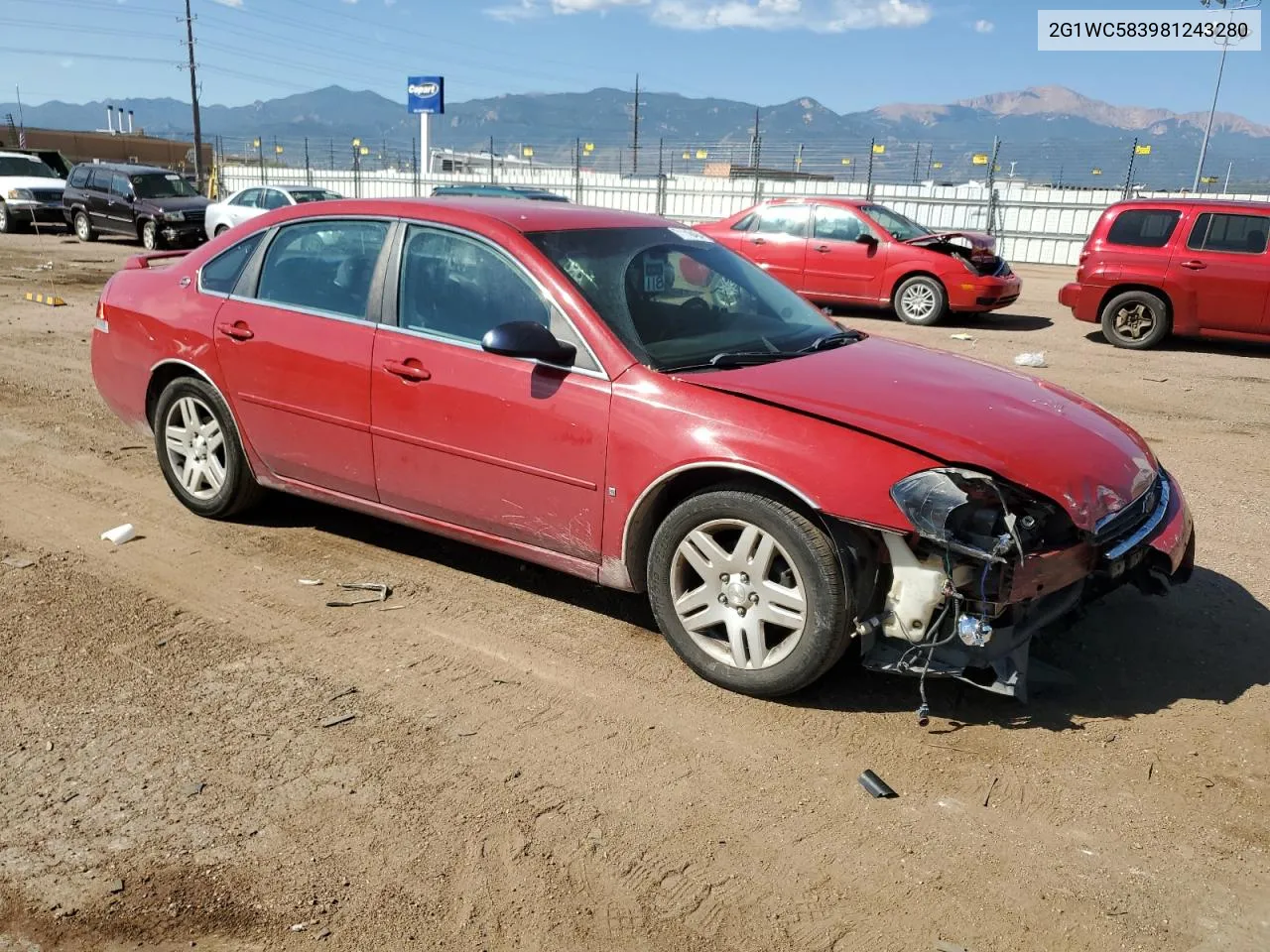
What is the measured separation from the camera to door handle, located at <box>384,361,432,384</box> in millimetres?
4180

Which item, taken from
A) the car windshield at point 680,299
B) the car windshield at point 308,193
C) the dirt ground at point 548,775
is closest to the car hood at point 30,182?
the car windshield at point 308,193

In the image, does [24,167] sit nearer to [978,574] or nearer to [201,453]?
[201,453]

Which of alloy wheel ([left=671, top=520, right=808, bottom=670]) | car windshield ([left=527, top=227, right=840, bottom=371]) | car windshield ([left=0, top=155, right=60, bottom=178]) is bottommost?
alloy wheel ([left=671, top=520, right=808, bottom=670])

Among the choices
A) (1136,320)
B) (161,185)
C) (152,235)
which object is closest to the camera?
(1136,320)

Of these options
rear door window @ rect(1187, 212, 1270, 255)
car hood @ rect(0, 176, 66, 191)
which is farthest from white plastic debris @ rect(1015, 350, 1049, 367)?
car hood @ rect(0, 176, 66, 191)

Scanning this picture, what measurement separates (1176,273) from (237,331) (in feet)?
35.3

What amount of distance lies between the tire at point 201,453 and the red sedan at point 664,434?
0.06ft

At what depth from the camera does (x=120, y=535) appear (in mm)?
5035

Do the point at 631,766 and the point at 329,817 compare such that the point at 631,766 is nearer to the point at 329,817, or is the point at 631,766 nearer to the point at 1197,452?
the point at 329,817

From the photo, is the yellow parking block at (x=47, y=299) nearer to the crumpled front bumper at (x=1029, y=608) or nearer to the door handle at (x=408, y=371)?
the door handle at (x=408, y=371)

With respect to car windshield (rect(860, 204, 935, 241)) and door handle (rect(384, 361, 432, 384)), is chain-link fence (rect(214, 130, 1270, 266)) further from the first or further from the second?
door handle (rect(384, 361, 432, 384))

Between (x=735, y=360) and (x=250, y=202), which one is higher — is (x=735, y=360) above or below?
below

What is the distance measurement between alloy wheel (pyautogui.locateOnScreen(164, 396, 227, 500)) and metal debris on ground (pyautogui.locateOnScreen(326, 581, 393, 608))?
1.08m

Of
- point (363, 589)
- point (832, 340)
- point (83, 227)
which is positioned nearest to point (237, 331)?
point (363, 589)
